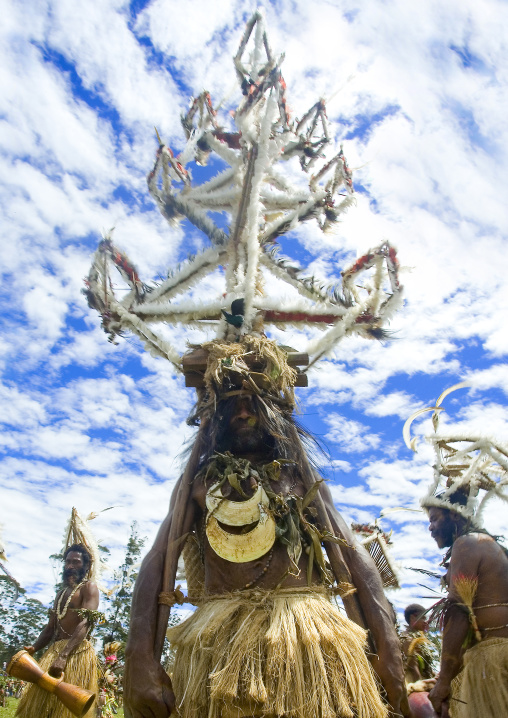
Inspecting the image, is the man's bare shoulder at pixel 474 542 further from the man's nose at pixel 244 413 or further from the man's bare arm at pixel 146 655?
the man's bare arm at pixel 146 655

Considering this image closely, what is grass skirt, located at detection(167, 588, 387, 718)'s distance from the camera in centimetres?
196

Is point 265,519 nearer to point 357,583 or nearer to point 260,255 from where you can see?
point 357,583

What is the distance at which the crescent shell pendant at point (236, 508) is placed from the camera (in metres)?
2.47

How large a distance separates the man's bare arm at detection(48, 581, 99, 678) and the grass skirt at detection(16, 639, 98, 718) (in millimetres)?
111

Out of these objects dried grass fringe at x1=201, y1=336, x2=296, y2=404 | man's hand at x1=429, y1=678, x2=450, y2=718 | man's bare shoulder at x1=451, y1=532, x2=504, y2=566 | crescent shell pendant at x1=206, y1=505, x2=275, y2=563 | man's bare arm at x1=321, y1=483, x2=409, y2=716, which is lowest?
man's hand at x1=429, y1=678, x2=450, y2=718

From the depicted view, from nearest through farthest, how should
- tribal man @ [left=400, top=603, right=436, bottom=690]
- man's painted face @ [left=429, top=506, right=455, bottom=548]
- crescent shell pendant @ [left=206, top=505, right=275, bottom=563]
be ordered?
crescent shell pendant @ [left=206, top=505, right=275, bottom=563], man's painted face @ [left=429, top=506, right=455, bottom=548], tribal man @ [left=400, top=603, right=436, bottom=690]

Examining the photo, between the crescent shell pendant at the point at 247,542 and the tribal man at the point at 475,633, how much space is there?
1858 mm

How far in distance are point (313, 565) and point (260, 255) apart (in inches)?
93.5

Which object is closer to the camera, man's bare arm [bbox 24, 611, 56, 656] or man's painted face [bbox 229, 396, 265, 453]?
man's painted face [bbox 229, 396, 265, 453]

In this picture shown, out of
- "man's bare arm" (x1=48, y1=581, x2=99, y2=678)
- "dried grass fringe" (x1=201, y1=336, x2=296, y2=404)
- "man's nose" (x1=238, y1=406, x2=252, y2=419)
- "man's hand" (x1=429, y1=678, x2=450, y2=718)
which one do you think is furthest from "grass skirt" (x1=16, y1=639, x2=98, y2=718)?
"dried grass fringe" (x1=201, y1=336, x2=296, y2=404)

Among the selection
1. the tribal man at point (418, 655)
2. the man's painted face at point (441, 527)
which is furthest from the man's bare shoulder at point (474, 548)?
the tribal man at point (418, 655)

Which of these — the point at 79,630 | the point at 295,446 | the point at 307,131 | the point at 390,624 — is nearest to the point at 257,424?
the point at 295,446

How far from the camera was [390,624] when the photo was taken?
2396mm

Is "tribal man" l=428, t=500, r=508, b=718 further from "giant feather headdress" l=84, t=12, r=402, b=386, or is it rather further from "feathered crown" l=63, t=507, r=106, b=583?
"feathered crown" l=63, t=507, r=106, b=583
